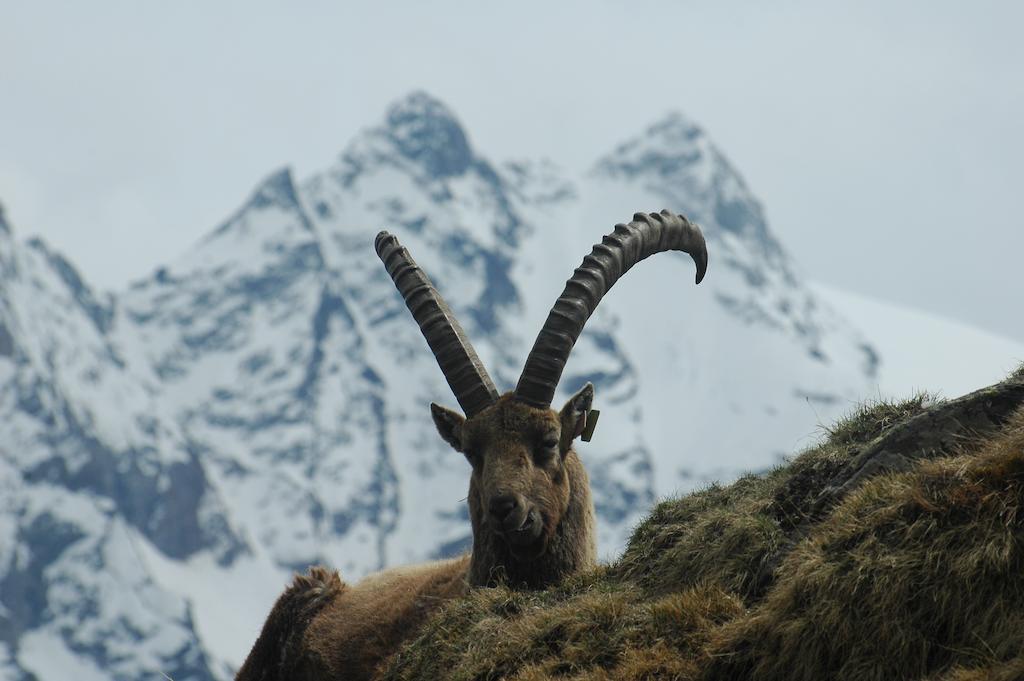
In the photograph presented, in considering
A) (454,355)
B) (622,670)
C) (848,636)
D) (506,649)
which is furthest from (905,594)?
(454,355)

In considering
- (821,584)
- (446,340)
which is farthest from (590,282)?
(821,584)

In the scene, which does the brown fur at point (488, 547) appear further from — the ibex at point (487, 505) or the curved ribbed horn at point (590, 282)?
the curved ribbed horn at point (590, 282)

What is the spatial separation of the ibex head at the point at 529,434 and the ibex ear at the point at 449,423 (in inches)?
0.4

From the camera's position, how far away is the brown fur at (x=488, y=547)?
15.4 m

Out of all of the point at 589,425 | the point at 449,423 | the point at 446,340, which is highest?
the point at 446,340

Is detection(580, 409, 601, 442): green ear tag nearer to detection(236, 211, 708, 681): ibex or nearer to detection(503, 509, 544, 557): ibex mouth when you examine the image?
detection(236, 211, 708, 681): ibex

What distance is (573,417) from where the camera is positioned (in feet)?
54.0

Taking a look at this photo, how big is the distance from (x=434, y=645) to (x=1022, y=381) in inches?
220

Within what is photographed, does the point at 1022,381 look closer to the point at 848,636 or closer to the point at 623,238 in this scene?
the point at 848,636

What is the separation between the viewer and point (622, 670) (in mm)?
11234

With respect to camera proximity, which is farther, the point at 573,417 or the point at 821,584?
the point at 573,417

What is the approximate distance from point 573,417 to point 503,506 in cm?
189

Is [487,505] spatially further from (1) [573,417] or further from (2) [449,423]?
(2) [449,423]

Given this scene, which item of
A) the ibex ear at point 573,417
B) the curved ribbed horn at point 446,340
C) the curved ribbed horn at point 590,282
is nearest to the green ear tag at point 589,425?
the ibex ear at point 573,417
